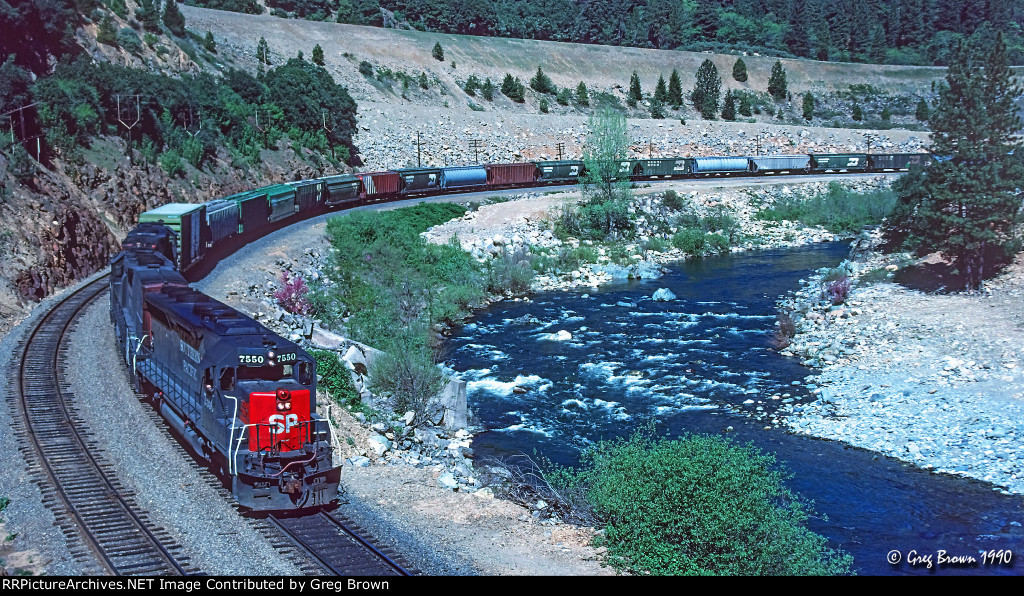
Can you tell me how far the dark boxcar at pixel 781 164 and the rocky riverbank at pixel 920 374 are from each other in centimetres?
4443

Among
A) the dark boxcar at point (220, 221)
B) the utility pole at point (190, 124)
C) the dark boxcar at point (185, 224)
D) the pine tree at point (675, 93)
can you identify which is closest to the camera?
the dark boxcar at point (185, 224)

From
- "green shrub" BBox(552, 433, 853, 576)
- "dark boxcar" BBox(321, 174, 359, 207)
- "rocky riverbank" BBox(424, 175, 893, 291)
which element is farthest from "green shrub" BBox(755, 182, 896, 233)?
"green shrub" BBox(552, 433, 853, 576)

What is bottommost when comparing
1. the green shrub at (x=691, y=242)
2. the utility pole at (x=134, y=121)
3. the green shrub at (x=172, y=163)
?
the green shrub at (x=691, y=242)

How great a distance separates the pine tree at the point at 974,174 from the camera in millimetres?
40719

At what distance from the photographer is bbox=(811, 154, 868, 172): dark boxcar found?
9081 centimetres

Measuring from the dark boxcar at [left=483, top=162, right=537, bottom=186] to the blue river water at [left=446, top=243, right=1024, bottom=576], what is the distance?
2599 cm

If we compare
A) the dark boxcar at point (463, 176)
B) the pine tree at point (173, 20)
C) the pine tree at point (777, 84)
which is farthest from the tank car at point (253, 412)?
the pine tree at point (777, 84)

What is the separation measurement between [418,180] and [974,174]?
4211cm

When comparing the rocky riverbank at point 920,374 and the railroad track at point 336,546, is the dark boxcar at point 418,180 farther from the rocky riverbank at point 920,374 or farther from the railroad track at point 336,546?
the railroad track at point 336,546

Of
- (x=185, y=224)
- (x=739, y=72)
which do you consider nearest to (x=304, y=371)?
(x=185, y=224)

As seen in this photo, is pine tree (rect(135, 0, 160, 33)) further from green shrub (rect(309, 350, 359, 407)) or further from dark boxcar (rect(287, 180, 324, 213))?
green shrub (rect(309, 350, 359, 407))

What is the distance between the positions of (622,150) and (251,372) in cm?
5049

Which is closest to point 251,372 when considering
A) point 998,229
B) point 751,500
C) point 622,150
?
point 751,500

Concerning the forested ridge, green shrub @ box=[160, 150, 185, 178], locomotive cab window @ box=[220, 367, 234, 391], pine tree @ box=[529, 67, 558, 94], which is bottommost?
locomotive cab window @ box=[220, 367, 234, 391]
